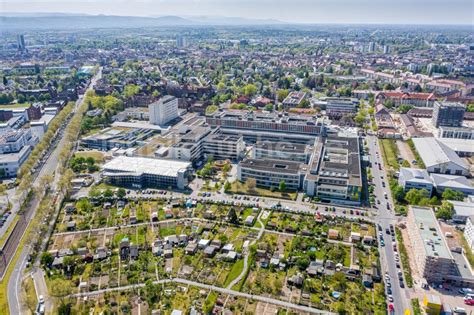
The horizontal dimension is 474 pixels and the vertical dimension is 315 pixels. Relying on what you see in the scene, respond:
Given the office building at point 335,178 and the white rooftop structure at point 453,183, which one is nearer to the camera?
the office building at point 335,178

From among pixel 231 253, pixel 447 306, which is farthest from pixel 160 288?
pixel 447 306

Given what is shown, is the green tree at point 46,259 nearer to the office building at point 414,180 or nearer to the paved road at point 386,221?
the paved road at point 386,221

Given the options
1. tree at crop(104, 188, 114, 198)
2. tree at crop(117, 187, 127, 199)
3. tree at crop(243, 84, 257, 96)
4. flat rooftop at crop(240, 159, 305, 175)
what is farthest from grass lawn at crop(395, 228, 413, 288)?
tree at crop(243, 84, 257, 96)

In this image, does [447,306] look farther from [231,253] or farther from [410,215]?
[231,253]

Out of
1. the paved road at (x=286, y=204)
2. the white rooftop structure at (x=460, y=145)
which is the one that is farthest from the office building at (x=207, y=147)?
the white rooftop structure at (x=460, y=145)

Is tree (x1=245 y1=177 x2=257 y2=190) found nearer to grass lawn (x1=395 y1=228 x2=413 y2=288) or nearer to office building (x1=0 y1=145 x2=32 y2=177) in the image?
grass lawn (x1=395 y1=228 x2=413 y2=288)
